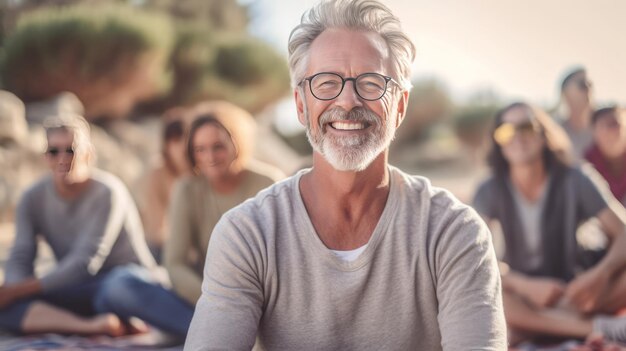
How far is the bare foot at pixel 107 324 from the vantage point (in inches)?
176

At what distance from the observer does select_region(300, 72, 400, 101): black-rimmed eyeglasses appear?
202cm

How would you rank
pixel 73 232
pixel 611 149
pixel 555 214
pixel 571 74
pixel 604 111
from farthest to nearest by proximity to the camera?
pixel 571 74
pixel 604 111
pixel 611 149
pixel 73 232
pixel 555 214

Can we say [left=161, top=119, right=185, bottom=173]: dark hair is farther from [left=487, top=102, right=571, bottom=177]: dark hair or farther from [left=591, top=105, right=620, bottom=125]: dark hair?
[left=591, top=105, right=620, bottom=125]: dark hair

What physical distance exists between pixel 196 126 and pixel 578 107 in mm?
3850

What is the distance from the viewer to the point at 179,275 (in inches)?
169

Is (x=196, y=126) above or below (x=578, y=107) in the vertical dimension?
below

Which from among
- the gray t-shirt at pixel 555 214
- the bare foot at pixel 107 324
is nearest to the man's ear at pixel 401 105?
the gray t-shirt at pixel 555 214

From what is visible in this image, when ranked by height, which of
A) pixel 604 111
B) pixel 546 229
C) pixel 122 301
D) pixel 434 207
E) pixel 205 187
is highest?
pixel 604 111

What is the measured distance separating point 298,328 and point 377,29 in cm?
82

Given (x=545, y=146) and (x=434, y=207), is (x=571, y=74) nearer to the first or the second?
(x=545, y=146)

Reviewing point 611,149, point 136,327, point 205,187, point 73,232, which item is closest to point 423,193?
point 205,187

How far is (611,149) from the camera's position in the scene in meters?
5.72

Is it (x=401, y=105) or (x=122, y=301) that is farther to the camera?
(x=122, y=301)

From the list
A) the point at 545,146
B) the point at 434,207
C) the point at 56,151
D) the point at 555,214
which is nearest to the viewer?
the point at 434,207
